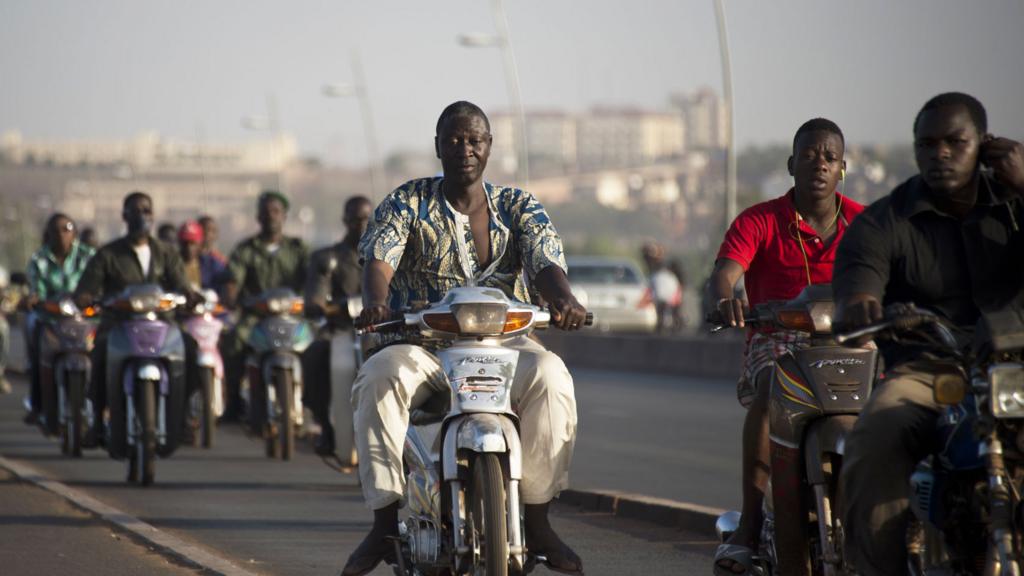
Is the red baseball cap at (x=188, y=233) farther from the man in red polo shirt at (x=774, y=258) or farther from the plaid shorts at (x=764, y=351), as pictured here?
the plaid shorts at (x=764, y=351)

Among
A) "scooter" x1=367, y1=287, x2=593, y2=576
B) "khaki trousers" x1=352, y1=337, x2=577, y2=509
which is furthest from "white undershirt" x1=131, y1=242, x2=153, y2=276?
"scooter" x1=367, y1=287, x2=593, y2=576

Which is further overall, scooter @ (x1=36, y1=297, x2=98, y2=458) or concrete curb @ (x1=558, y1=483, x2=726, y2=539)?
scooter @ (x1=36, y1=297, x2=98, y2=458)

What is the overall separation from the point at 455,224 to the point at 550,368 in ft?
2.95

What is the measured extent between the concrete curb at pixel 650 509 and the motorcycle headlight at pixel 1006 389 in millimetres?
4695

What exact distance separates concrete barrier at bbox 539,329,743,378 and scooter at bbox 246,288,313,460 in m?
12.5

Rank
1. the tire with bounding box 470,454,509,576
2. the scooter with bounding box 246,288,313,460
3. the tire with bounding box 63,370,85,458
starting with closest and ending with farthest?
1. the tire with bounding box 470,454,509,576
2. the scooter with bounding box 246,288,313,460
3. the tire with bounding box 63,370,85,458

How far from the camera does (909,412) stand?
539 centimetres

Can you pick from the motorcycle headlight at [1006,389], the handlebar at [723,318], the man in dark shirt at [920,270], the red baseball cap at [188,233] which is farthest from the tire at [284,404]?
the motorcycle headlight at [1006,389]

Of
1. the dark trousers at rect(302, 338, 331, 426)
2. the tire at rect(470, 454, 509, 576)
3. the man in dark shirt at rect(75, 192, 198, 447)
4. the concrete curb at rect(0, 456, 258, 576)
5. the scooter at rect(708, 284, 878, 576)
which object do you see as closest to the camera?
the tire at rect(470, 454, 509, 576)

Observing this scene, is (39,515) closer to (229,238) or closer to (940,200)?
(940,200)

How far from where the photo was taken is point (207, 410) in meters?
15.7

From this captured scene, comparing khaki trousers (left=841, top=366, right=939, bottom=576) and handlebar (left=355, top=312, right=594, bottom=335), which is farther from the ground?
handlebar (left=355, top=312, right=594, bottom=335)

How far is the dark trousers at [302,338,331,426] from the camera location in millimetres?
13398

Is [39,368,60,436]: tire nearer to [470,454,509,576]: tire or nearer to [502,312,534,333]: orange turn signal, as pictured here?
[502,312,534,333]: orange turn signal
